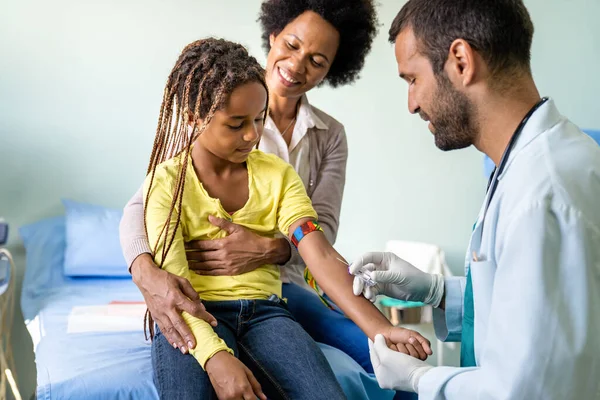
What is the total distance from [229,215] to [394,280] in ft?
1.38

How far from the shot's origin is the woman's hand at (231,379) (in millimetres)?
1436

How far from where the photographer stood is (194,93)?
67.4 inches

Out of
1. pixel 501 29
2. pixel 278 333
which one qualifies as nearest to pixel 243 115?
pixel 278 333

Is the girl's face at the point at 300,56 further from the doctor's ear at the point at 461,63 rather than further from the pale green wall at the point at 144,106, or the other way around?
the pale green wall at the point at 144,106

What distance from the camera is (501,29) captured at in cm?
133

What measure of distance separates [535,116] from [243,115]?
0.67 m

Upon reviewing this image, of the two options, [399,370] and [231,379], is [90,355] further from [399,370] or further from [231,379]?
[399,370]

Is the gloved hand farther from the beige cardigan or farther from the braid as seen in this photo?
the braid

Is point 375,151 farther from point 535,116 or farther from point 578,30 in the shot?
point 535,116

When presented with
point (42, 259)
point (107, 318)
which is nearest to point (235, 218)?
point (107, 318)

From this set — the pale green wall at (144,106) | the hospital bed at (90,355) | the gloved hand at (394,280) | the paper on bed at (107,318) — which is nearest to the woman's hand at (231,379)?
the hospital bed at (90,355)

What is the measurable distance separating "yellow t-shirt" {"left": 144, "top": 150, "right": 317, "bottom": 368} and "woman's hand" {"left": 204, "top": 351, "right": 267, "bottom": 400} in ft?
0.77

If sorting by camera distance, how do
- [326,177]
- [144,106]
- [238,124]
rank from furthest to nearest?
[144,106], [326,177], [238,124]

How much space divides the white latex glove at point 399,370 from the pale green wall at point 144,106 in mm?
2007
